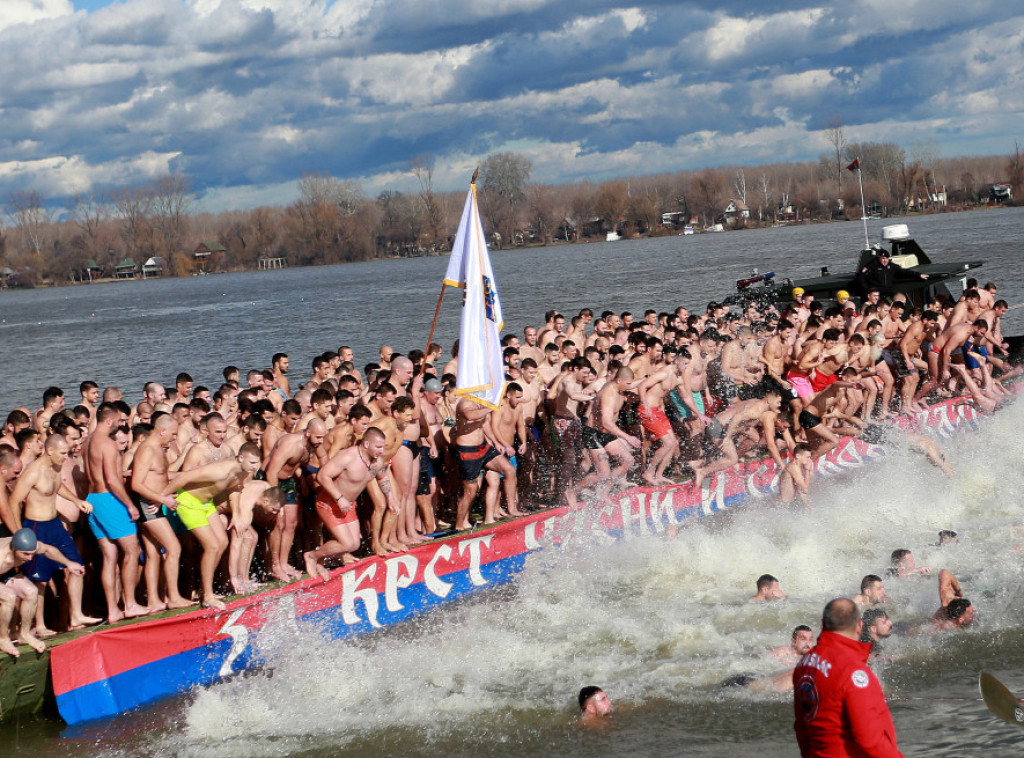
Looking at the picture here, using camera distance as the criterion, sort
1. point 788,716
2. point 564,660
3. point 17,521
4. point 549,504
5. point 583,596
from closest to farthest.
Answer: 1. point 788,716
2. point 17,521
3. point 564,660
4. point 583,596
5. point 549,504

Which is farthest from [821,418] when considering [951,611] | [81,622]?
[81,622]

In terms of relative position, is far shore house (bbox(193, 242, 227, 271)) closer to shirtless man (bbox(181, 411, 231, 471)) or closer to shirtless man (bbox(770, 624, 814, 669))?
shirtless man (bbox(181, 411, 231, 471))

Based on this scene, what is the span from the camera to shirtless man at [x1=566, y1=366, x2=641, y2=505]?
35.1ft

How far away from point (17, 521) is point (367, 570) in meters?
2.89

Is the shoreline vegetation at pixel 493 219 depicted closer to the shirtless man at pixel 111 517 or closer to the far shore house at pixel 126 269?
the far shore house at pixel 126 269

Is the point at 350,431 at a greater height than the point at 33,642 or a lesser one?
greater

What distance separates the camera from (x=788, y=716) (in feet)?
24.9

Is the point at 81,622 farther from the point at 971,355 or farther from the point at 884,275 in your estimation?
the point at 884,275

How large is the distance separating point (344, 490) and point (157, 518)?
161 cm

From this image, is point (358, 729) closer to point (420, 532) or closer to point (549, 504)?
point (420, 532)

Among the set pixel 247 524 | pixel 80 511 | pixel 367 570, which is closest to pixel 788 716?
pixel 367 570

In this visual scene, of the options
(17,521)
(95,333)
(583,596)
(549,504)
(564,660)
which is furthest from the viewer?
(95,333)

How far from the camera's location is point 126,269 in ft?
404

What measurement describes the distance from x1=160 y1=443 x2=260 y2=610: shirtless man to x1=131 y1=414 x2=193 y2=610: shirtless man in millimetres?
112
